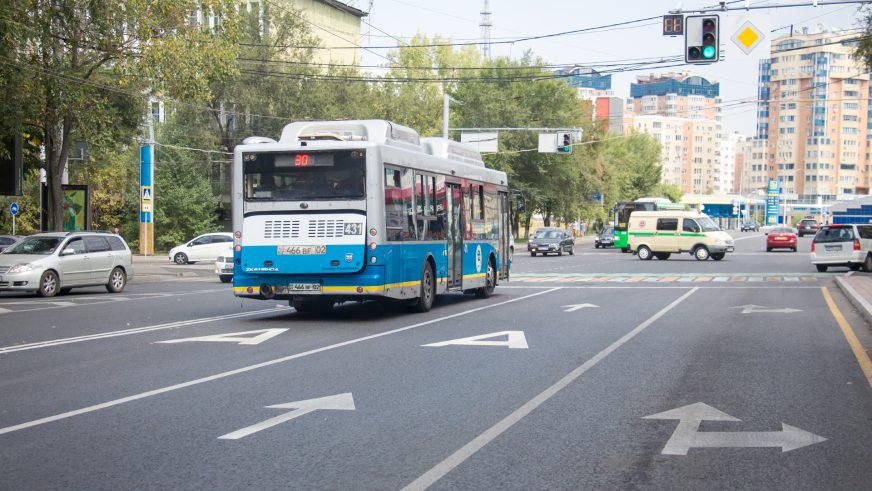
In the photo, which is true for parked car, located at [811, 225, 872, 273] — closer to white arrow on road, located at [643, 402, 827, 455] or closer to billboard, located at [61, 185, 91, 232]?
billboard, located at [61, 185, 91, 232]

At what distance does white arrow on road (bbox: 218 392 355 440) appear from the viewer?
25.5 ft

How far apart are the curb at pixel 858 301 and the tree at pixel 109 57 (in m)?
17.6

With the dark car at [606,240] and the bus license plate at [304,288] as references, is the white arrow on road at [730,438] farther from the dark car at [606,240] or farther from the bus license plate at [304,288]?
the dark car at [606,240]

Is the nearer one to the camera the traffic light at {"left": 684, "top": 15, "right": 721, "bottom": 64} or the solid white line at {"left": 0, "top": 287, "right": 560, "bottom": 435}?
the solid white line at {"left": 0, "top": 287, "right": 560, "bottom": 435}

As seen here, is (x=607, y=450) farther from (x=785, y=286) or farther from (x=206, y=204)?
(x=206, y=204)

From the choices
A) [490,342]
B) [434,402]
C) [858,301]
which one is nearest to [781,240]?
[858,301]

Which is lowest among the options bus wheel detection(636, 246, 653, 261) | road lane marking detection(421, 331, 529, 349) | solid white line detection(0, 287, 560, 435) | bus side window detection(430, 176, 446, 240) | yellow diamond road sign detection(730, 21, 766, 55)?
bus wheel detection(636, 246, 653, 261)

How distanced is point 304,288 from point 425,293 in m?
2.98

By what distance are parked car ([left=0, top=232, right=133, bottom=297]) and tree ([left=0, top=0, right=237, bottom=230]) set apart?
11.3 feet

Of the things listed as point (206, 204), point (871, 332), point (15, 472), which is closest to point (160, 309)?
point (871, 332)

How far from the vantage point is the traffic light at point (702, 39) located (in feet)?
69.5

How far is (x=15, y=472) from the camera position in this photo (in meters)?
6.30

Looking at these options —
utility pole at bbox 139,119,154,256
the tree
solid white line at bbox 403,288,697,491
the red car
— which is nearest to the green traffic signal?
solid white line at bbox 403,288,697,491

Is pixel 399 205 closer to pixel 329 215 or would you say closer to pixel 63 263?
pixel 329 215
